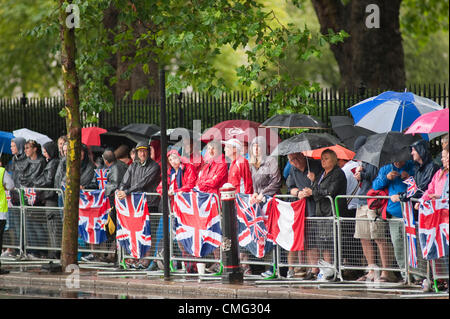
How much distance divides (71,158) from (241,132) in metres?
2.74

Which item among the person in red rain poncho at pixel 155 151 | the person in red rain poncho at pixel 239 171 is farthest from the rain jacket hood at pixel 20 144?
the person in red rain poncho at pixel 239 171

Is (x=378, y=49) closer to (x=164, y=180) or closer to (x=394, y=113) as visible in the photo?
(x=394, y=113)

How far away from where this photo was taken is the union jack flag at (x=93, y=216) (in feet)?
46.2

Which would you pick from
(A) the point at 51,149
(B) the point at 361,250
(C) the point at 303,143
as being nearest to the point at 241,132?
(C) the point at 303,143

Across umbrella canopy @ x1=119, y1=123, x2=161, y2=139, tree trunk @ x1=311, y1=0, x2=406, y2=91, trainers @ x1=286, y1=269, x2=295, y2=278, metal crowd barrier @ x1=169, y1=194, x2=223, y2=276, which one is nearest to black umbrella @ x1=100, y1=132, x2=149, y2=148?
umbrella canopy @ x1=119, y1=123, x2=161, y2=139

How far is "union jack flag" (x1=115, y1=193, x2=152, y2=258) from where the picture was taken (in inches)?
524

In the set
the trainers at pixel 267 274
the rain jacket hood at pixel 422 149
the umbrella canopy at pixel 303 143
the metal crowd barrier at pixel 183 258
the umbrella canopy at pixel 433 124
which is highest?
the umbrella canopy at pixel 433 124

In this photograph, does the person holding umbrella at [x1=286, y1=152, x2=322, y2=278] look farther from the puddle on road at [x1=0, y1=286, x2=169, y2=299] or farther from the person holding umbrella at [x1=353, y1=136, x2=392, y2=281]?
the puddle on road at [x1=0, y1=286, x2=169, y2=299]

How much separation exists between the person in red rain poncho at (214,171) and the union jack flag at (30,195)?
11.4 feet

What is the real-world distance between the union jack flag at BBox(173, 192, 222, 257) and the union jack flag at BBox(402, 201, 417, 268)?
115 inches

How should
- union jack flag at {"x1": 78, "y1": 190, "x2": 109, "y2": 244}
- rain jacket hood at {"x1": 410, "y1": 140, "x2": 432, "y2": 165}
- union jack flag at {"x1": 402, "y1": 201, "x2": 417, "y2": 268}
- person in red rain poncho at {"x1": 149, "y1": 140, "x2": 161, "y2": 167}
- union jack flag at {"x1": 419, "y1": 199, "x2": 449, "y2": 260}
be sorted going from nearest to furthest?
union jack flag at {"x1": 419, "y1": 199, "x2": 449, "y2": 260}, rain jacket hood at {"x1": 410, "y1": 140, "x2": 432, "y2": 165}, union jack flag at {"x1": 402, "y1": 201, "x2": 417, "y2": 268}, union jack flag at {"x1": 78, "y1": 190, "x2": 109, "y2": 244}, person in red rain poncho at {"x1": 149, "y1": 140, "x2": 161, "y2": 167}

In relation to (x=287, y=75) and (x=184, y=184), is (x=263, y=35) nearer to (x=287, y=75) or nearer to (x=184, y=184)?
(x=287, y=75)

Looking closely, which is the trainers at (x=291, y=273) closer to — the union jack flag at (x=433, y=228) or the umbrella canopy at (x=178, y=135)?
the union jack flag at (x=433, y=228)

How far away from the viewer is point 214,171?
1280 centimetres
